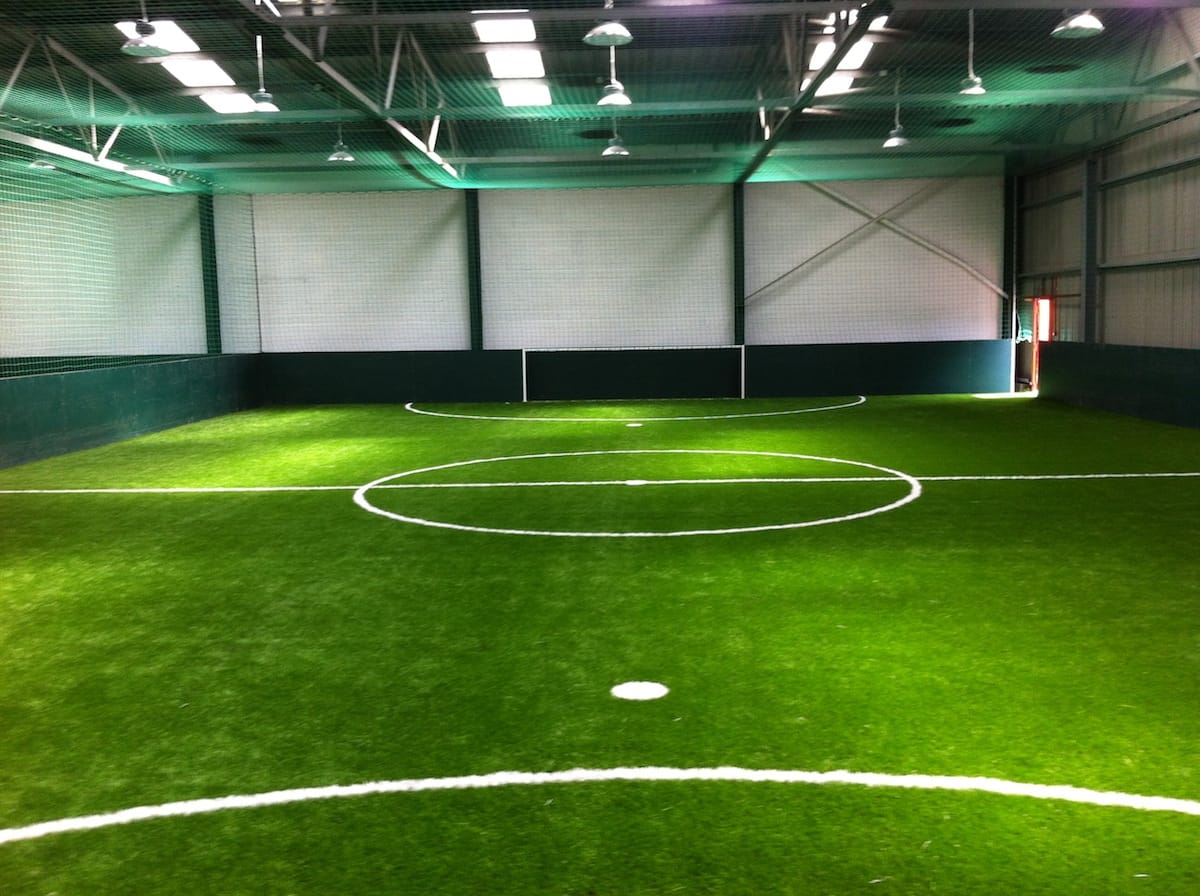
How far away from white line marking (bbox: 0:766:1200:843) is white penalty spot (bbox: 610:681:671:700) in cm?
75

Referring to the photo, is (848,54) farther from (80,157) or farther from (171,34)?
(80,157)

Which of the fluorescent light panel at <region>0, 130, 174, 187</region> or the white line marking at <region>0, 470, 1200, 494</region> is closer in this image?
the white line marking at <region>0, 470, 1200, 494</region>

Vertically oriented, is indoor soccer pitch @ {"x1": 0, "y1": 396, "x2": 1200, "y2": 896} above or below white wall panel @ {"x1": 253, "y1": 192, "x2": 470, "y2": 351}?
below

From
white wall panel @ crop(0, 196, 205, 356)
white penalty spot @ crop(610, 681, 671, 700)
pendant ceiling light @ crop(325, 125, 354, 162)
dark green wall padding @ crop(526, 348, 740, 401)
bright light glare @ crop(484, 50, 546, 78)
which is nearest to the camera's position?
white penalty spot @ crop(610, 681, 671, 700)

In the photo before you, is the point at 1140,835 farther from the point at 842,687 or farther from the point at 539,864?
the point at 539,864

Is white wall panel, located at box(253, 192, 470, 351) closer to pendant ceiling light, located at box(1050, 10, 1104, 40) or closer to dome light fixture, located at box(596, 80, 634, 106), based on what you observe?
dome light fixture, located at box(596, 80, 634, 106)

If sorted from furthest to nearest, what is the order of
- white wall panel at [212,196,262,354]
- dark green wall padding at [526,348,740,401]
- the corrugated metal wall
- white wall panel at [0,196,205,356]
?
1. white wall panel at [212,196,262,354]
2. dark green wall padding at [526,348,740,401]
3. white wall panel at [0,196,205,356]
4. the corrugated metal wall

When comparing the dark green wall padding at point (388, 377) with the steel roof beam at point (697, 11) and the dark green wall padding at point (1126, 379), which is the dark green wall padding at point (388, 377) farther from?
the steel roof beam at point (697, 11)

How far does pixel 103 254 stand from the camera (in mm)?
21266

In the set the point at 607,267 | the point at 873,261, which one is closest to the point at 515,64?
the point at 607,267

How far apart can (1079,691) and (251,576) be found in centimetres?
500

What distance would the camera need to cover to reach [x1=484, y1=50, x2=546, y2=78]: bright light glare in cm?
1365

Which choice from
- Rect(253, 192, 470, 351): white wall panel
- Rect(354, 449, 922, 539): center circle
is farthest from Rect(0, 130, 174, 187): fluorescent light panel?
Rect(354, 449, 922, 539): center circle

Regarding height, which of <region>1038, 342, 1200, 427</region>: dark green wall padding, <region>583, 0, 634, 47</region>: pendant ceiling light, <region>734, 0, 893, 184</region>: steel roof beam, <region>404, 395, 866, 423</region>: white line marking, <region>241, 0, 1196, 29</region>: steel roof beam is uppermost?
<region>241, 0, 1196, 29</region>: steel roof beam
